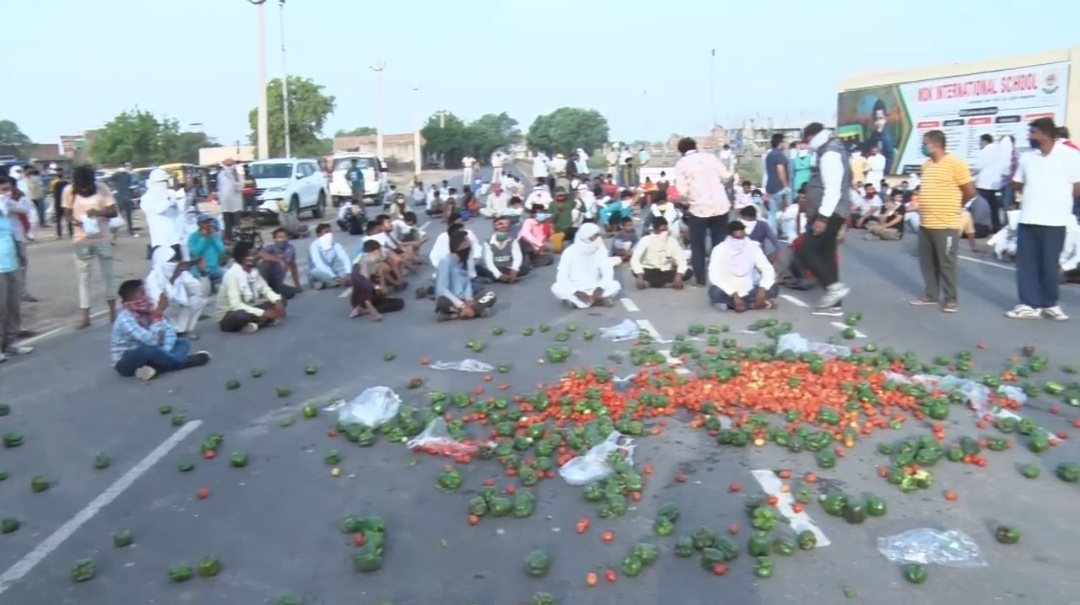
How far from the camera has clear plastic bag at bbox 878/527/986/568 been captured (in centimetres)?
463

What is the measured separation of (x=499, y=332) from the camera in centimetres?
1098

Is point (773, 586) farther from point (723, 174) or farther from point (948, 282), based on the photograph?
point (723, 174)

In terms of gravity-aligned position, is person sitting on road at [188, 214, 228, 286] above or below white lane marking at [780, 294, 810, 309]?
above

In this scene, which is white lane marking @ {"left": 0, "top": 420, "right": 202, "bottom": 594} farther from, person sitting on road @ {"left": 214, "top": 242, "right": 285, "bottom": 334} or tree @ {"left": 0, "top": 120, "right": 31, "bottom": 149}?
tree @ {"left": 0, "top": 120, "right": 31, "bottom": 149}

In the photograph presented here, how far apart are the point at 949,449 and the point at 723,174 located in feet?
23.4

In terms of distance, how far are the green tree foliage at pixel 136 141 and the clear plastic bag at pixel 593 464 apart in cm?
5871

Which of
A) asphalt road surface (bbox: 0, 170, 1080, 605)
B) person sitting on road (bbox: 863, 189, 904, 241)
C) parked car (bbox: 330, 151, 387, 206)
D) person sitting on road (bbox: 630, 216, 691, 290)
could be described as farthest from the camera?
parked car (bbox: 330, 151, 387, 206)

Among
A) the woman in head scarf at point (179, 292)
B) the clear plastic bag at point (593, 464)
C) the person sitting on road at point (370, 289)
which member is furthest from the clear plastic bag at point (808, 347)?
the woman in head scarf at point (179, 292)

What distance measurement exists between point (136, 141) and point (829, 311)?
57253mm


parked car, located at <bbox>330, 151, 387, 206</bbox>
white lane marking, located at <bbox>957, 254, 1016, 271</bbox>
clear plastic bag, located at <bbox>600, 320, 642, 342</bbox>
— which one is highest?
parked car, located at <bbox>330, 151, 387, 206</bbox>

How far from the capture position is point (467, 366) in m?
9.23

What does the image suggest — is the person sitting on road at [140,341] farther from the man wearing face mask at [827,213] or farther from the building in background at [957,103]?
the building in background at [957,103]

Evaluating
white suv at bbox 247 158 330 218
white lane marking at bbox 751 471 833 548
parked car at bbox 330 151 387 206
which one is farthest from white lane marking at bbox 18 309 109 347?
parked car at bbox 330 151 387 206

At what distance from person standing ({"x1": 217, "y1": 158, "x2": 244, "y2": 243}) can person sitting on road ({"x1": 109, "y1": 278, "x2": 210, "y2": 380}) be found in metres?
10.4
